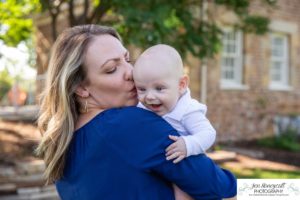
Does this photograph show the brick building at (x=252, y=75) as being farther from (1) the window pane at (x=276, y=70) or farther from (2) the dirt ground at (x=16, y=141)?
(2) the dirt ground at (x=16, y=141)

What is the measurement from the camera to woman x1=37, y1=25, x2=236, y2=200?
1881mm

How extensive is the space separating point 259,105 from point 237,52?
5.43ft

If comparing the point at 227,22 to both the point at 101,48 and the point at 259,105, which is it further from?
the point at 101,48

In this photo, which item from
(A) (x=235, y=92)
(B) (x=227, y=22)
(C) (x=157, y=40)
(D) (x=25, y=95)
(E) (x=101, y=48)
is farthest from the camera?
(D) (x=25, y=95)

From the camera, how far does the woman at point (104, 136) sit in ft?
6.17

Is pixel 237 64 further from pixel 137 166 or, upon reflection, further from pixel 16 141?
pixel 137 166

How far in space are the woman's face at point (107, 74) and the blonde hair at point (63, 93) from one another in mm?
33

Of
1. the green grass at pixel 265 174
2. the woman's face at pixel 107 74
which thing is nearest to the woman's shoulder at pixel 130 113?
the woman's face at pixel 107 74

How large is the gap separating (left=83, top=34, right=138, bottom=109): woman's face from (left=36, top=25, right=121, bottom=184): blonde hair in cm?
3

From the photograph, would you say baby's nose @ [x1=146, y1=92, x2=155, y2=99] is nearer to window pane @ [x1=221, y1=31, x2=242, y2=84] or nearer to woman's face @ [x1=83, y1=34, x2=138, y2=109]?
woman's face @ [x1=83, y1=34, x2=138, y2=109]

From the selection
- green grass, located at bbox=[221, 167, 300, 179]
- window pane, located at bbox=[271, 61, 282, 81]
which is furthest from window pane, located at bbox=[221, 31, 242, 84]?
green grass, located at bbox=[221, 167, 300, 179]

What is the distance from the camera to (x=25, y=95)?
56.8 feet

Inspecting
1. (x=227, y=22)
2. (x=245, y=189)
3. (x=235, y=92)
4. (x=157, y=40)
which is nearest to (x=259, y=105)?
(x=235, y=92)

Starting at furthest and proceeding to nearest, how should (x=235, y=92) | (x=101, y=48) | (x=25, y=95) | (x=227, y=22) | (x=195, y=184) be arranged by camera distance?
(x=25, y=95) → (x=235, y=92) → (x=227, y=22) → (x=101, y=48) → (x=195, y=184)
